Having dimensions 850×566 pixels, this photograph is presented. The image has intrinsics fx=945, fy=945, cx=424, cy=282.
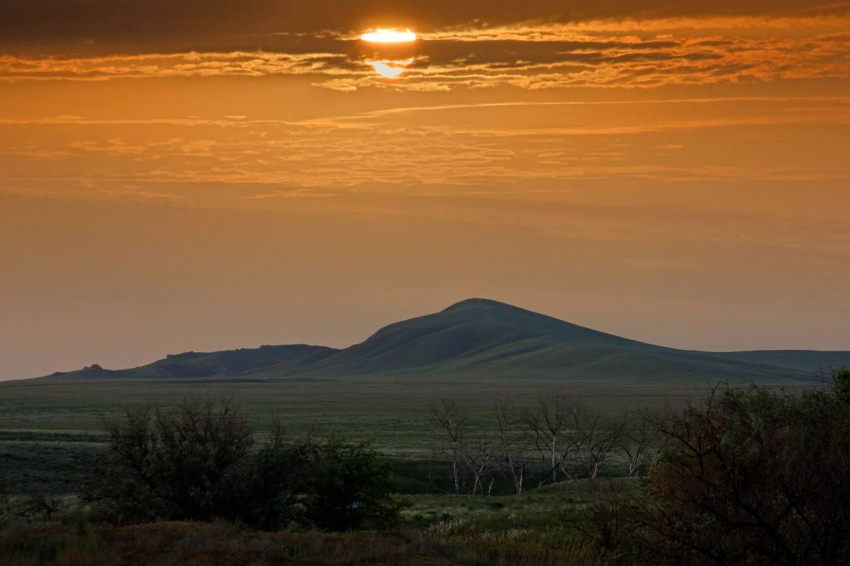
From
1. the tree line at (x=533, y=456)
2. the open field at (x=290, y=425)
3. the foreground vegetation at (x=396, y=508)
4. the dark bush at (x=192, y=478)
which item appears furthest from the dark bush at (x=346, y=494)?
the tree line at (x=533, y=456)

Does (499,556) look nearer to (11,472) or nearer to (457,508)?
(457,508)

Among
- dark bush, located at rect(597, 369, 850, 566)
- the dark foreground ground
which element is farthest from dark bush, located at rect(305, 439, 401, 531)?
dark bush, located at rect(597, 369, 850, 566)

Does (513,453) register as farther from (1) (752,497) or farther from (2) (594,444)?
(1) (752,497)

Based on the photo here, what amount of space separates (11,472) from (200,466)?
34.5 m

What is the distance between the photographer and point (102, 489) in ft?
97.9

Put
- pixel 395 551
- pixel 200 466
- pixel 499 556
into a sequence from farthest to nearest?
pixel 200 466 < pixel 499 556 < pixel 395 551

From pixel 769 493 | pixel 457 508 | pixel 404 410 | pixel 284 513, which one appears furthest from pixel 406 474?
pixel 404 410

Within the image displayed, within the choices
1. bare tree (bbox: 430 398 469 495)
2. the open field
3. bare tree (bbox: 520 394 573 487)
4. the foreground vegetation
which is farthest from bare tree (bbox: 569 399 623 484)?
the foreground vegetation

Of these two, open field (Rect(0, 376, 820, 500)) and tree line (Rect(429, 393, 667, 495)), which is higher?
open field (Rect(0, 376, 820, 500))

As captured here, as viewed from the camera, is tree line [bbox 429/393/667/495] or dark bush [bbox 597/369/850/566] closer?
dark bush [bbox 597/369/850/566]

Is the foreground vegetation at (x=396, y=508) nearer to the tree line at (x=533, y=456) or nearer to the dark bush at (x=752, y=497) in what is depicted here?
the dark bush at (x=752, y=497)

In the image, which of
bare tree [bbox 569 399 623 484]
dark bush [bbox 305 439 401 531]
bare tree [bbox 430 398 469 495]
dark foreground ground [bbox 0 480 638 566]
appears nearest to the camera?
dark foreground ground [bbox 0 480 638 566]

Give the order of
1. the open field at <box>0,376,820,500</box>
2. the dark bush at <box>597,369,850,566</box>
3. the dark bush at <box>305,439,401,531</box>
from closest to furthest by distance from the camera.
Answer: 1. the dark bush at <box>597,369,850,566</box>
2. the dark bush at <box>305,439,401,531</box>
3. the open field at <box>0,376,820,500</box>

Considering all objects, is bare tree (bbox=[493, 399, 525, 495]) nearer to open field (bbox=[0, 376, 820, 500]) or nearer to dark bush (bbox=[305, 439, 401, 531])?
open field (bbox=[0, 376, 820, 500])
